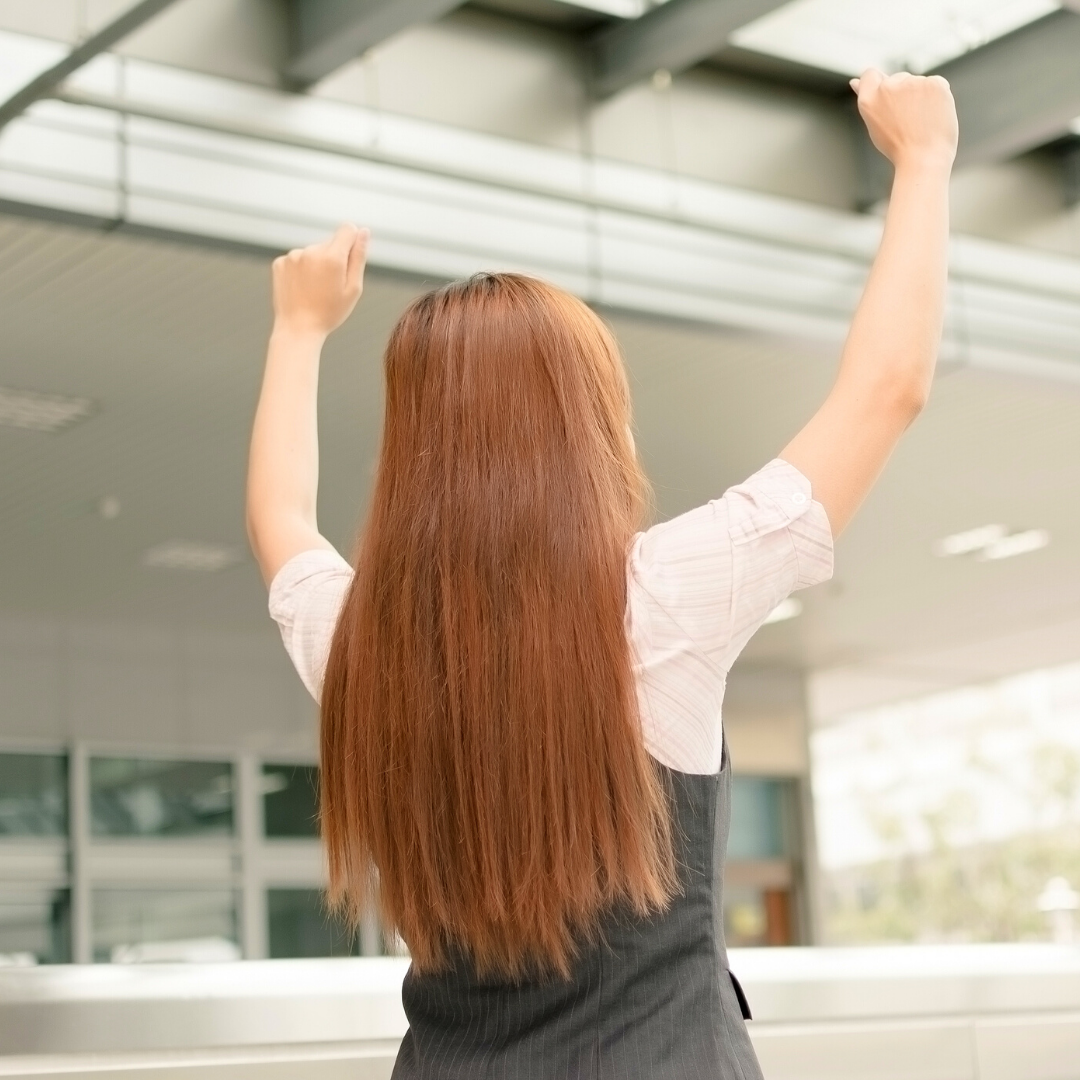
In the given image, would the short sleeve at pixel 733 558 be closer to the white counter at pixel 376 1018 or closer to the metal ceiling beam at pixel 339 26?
the white counter at pixel 376 1018

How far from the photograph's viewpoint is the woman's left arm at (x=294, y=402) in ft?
4.52

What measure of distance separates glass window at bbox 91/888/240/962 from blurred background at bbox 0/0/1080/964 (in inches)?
0.9

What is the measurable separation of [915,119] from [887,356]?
0.24m

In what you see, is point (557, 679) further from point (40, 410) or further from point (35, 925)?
point (35, 925)

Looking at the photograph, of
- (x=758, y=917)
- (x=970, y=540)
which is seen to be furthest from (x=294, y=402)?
(x=758, y=917)

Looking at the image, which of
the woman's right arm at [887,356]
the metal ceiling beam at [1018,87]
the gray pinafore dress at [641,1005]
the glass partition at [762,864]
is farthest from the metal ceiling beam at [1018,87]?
the glass partition at [762,864]

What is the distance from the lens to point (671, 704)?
1.07 metres

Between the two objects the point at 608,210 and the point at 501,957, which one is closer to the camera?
the point at 501,957

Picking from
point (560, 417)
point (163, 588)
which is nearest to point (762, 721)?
point (163, 588)

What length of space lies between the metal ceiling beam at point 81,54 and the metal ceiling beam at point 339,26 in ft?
2.40

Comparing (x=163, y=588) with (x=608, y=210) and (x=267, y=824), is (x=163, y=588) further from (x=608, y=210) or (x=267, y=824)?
(x=608, y=210)

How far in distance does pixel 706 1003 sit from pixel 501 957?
136mm

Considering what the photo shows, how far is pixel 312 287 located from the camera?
153cm

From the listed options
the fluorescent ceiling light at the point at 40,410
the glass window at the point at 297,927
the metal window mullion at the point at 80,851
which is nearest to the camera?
the fluorescent ceiling light at the point at 40,410
